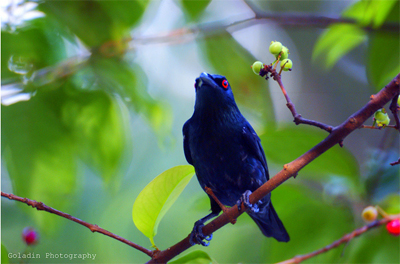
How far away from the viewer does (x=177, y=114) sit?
48.8 inches

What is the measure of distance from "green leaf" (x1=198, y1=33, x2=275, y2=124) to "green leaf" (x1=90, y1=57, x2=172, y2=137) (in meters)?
0.27

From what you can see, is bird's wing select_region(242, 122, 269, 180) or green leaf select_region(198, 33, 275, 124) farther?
green leaf select_region(198, 33, 275, 124)

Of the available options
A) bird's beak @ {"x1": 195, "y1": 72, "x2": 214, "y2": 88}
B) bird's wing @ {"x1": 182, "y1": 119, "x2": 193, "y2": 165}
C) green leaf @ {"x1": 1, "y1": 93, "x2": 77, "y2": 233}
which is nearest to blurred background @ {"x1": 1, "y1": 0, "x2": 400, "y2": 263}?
green leaf @ {"x1": 1, "y1": 93, "x2": 77, "y2": 233}

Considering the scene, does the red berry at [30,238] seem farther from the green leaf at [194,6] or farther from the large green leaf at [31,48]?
the green leaf at [194,6]

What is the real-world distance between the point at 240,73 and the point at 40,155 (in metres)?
0.75

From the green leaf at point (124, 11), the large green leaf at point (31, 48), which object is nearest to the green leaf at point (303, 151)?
the green leaf at point (124, 11)

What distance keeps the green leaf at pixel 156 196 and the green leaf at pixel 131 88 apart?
0.45 m

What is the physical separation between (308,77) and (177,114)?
0.57m

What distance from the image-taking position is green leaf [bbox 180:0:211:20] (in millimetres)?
1132

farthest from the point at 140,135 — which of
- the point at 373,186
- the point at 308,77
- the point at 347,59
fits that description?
the point at 347,59

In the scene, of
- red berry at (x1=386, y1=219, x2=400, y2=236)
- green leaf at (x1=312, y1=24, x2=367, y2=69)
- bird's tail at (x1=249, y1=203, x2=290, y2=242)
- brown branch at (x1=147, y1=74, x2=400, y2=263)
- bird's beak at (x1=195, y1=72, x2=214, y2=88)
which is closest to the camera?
brown branch at (x1=147, y1=74, x2=400, y2=263)

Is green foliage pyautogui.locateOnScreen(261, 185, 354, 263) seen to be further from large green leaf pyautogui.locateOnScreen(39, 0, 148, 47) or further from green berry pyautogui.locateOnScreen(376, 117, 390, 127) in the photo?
large green leaf pyautogui.locateOnScreen(39, 0, 148, 47)

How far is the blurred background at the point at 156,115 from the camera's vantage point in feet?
3.24

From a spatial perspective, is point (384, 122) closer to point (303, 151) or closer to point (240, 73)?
point (303, 151)
